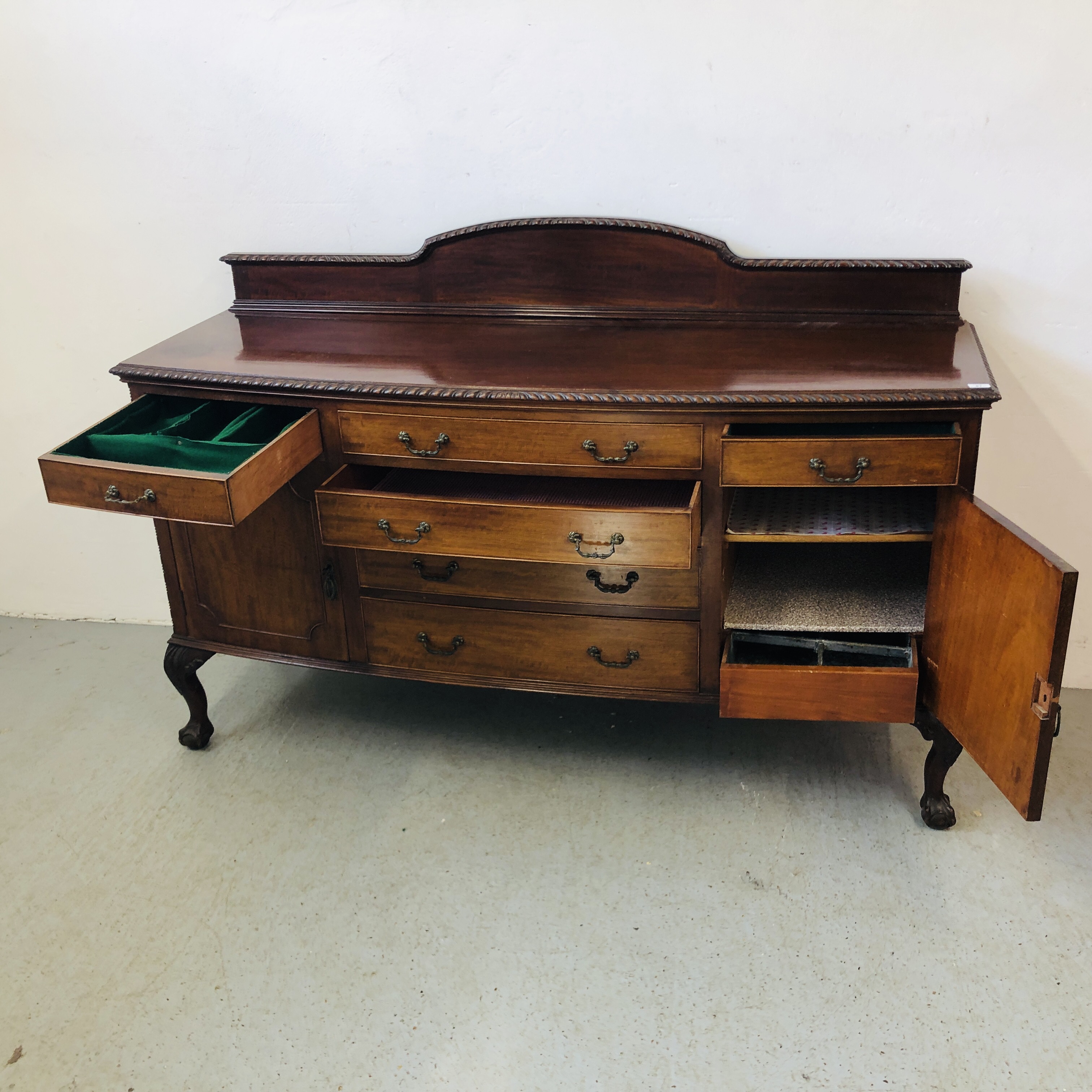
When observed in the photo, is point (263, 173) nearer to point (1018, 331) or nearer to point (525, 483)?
point (525, 483)

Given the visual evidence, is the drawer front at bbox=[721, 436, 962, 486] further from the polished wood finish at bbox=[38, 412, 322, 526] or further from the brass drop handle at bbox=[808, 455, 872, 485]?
the polished wood finish at bbox=[38, 412, 322, 526]

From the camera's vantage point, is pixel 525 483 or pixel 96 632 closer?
pixel 525 483

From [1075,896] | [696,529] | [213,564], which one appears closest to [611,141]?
[696,529]

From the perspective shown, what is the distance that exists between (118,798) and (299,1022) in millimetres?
814

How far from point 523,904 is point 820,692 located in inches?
27.5

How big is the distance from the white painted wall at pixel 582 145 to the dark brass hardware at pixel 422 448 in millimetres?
677

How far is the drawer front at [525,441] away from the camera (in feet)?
6.23

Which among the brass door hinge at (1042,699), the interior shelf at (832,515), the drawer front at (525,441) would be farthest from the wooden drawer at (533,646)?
the brass door hinge at (1042,699)

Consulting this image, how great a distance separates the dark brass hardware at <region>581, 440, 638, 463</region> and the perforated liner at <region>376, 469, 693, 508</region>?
90 millimetres

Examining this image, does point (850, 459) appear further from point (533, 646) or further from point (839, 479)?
point (533, 646)

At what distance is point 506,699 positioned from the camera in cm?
262

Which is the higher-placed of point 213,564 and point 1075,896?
point 213,564

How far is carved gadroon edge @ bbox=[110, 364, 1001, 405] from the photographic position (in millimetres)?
1788

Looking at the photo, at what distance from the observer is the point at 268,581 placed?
2275 mm
